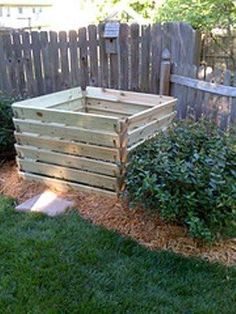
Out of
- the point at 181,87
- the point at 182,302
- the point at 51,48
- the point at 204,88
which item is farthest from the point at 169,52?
the point at 182,302

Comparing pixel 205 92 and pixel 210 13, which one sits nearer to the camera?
pixel 205 92

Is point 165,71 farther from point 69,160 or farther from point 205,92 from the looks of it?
point 69,160

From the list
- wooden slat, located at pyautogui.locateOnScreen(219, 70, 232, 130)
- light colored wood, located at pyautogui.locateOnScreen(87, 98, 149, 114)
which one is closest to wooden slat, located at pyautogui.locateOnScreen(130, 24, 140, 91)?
light colored wood, located at pyautogui.locateOnScreen(87, 98, 149, 114)

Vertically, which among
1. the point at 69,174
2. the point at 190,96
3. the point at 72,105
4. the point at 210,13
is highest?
the point at 210,13

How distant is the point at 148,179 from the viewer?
268 cm

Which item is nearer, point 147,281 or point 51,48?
point 147,281

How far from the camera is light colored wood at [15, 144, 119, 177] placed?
327 cm

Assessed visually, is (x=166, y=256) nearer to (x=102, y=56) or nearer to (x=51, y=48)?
(x=102, y=56)

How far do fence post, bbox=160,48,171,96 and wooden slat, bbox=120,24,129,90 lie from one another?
467mm

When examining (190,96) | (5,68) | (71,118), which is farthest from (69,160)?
(5,68)

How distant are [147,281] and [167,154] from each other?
89 cm

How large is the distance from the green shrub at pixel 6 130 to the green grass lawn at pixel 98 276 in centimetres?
138

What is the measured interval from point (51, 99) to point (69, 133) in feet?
2.52

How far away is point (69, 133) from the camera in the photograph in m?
3.39
